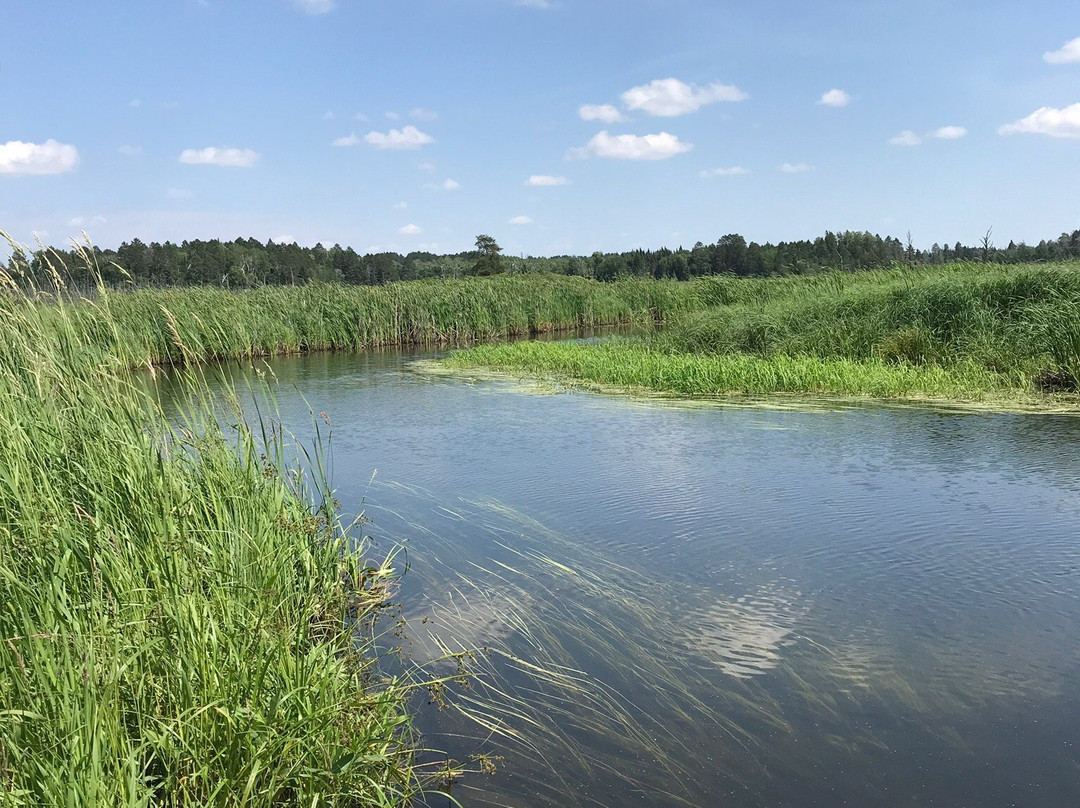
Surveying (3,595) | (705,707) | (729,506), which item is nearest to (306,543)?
(3,595)

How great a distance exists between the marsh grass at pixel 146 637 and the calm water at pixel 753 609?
0.61 meters

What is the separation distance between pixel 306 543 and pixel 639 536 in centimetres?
246

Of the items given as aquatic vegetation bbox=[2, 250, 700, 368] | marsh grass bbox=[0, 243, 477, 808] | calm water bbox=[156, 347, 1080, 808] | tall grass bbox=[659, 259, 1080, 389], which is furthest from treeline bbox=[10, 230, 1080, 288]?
marsh grass bbox=[0, 243, 477, 808]

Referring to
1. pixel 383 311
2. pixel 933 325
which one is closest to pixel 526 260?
pixel 383 311

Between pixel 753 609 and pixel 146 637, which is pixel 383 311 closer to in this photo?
pixel 753 609

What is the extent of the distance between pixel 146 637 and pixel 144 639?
0.09ft

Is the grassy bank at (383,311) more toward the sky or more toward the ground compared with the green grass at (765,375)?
more toward the sky

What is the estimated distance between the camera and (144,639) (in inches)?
106

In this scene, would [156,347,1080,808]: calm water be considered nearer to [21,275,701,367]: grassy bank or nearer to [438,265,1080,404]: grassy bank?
[438,265,1080,404]: grassy bank

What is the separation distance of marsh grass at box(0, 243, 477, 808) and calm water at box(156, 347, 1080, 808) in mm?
612

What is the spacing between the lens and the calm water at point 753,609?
327 cm

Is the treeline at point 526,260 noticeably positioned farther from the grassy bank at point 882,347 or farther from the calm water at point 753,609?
the calm water at point 753,609

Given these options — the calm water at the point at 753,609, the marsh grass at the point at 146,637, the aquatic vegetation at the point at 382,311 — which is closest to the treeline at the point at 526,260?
the aquatic vegetation at the point at 382,311

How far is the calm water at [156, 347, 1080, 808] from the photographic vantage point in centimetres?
327
